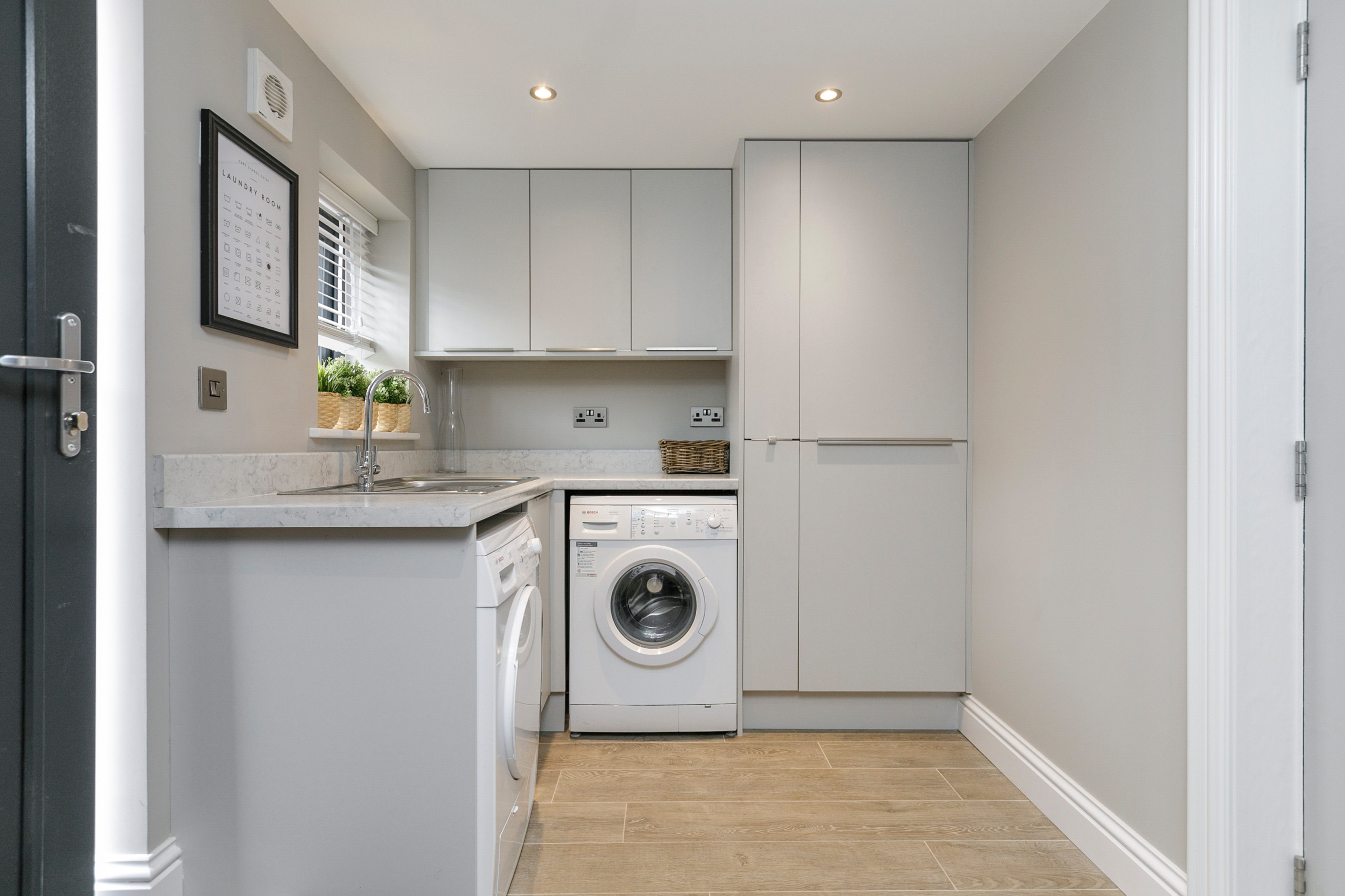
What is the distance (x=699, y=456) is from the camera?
292 centimetres

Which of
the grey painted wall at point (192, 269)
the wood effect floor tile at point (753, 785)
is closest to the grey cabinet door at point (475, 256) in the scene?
the grey painted wall at point (192, 269)

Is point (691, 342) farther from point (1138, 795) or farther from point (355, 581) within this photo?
point (1138, 795)

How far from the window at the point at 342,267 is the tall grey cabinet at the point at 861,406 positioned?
146 cm

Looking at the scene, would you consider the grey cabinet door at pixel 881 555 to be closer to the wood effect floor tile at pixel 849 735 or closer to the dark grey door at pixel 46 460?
the wood effect floor tile at pixel 849 735

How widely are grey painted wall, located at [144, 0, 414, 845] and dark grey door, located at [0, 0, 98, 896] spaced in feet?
0.41

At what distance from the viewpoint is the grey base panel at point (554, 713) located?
2.65 meters

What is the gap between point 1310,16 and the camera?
1393 mm

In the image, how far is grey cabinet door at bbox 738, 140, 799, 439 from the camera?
2.65m

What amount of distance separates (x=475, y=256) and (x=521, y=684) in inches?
75.4

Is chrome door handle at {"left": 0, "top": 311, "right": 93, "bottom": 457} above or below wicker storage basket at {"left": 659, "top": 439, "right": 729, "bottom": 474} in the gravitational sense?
above

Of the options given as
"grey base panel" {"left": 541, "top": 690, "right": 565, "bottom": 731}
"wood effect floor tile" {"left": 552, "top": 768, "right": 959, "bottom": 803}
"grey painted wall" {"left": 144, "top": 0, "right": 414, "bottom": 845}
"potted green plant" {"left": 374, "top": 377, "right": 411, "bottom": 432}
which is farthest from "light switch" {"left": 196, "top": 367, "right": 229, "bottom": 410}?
"grey base panel" {"left": 541, "top": 690, "right": 565, "bottom": 731}

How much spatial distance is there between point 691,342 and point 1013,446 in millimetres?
1283

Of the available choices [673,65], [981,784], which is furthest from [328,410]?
[981,784]

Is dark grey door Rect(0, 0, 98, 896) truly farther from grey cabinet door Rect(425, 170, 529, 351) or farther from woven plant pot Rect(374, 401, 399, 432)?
grey cabinet door Rect(425, 170, 529, 351)
